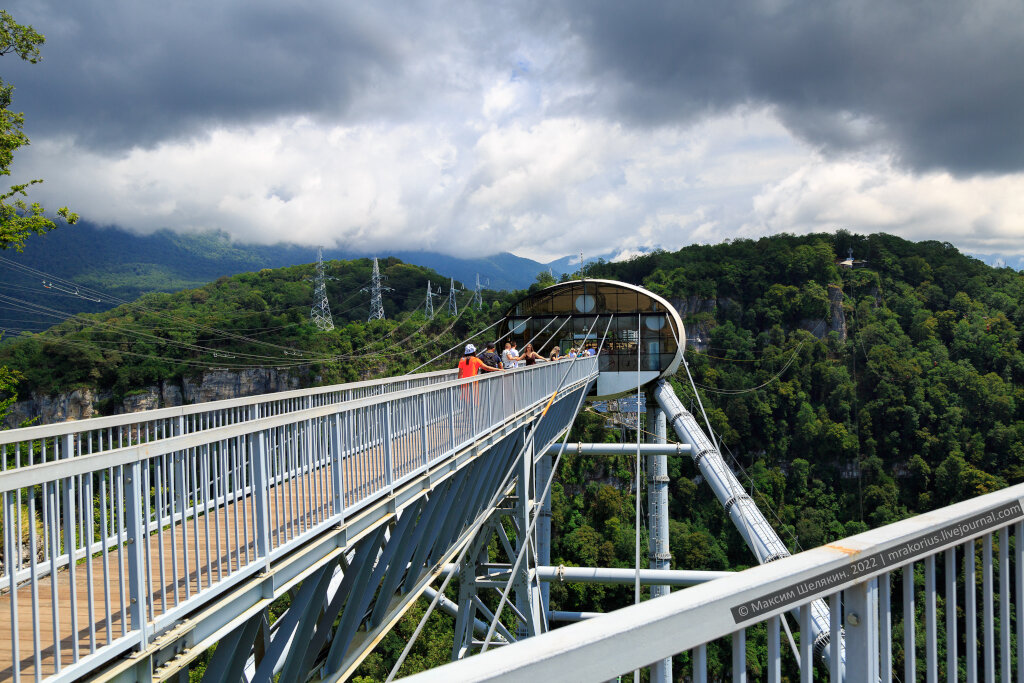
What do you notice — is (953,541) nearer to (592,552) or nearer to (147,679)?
(147,679)

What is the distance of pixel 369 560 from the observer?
5.27 m

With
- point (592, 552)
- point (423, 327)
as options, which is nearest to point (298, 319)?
point (423, 327)

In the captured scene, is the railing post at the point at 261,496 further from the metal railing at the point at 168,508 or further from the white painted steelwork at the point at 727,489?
the white painted steelwork at the point at 727,489

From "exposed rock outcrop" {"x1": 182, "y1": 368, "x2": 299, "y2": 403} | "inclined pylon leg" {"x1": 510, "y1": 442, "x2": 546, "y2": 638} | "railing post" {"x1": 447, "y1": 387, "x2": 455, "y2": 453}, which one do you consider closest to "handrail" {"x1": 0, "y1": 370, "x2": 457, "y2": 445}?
"railing post" {"x1": 447, "y1": 387, "x2": 455, "y2": 453}

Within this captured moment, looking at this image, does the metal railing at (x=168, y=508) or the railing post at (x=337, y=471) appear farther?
the railing post at (x=337, y=471)

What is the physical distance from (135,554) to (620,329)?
22.5m

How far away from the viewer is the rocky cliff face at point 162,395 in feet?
179

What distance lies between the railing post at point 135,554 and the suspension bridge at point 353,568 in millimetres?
Result: 12

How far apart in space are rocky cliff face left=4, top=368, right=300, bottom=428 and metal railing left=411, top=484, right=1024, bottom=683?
57545 millimetres

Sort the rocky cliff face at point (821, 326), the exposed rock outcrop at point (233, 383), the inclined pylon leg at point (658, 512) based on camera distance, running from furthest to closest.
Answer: the rocky cliff face at point (821, 326), the exposed rock outcrop at point (233, 383), the inclined pylon leg at point (658, 512)

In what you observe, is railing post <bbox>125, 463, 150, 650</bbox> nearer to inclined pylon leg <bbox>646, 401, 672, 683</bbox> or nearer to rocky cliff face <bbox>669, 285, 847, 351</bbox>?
inclined pylon leg <bbox>646, 401, 672, 683</bbox>

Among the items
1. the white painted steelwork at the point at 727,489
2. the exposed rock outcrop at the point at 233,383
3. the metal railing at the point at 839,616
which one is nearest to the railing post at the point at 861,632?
the metal railing at the point at 839,616

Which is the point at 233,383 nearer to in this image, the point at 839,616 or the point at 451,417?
the point at 451,417

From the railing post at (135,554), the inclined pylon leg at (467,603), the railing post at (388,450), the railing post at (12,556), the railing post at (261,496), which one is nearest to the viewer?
the railing post at (12,556)
